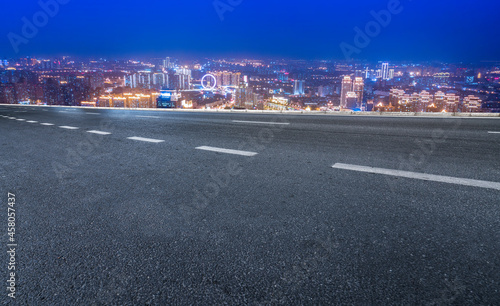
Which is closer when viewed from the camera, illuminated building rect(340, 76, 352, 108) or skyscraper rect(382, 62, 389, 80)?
illuminated building rect(340, 76, 352, 108)

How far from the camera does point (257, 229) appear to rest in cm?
212

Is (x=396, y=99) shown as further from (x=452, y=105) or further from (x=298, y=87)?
(x=298, y=87)

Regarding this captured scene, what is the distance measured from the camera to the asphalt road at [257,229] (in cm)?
149

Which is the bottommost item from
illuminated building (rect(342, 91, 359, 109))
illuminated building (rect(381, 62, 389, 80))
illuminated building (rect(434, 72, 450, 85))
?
illuminated building (rect(342, 91, 359, 109))

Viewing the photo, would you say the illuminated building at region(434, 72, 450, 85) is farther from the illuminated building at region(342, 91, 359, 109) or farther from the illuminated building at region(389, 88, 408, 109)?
the illuminated building at region(342, 91, 359, 109)

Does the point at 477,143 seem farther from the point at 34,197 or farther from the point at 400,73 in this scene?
the point at 400,73

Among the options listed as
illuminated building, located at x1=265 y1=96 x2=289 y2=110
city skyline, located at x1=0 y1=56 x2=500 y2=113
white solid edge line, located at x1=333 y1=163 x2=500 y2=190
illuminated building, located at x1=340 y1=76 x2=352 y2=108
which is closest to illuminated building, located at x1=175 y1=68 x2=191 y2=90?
city skyline, located at x1=0 y1=56 x2=500 y2=113

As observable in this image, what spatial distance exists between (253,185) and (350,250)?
1.42 m

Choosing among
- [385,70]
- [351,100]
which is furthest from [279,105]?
[385,70]

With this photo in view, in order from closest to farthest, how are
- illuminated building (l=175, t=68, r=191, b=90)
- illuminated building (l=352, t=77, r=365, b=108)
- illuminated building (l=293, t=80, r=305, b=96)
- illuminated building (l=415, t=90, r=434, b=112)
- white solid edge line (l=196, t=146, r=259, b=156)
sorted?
1. white solid edge line (l=196, t=146, r=259, b=156)
2. illuminated building (l=415, t=90, r=434, b=112)
3. illuminated building (l=352, t=77, r=365, b=108)
4. illuminated building (l=293, t=80, r=305, b=96)
5. illuminated building (l=175, t=68, r=191, b=90)

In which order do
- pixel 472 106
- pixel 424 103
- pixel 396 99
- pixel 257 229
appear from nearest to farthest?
1. pixel 257 229
2. pixel 472 106
3. pixel 424 103
4. pixel 396 99

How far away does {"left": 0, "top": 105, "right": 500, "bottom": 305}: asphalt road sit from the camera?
1492 millimetres

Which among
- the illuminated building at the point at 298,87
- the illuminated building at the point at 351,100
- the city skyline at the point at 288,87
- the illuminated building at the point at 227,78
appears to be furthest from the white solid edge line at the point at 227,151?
the illuminated building at the point at 227,78

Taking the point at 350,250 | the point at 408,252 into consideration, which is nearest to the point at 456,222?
the point at 408,252
